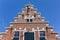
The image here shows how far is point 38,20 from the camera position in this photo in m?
23.9

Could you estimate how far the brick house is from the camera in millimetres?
22953

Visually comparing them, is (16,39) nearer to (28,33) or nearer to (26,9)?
(28,33)

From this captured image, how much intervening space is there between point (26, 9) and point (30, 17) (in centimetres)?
131

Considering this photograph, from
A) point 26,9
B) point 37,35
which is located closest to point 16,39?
point 37,35

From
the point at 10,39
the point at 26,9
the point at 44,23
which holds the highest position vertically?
the point at 26,9

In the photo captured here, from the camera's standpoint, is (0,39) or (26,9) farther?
(26,9)

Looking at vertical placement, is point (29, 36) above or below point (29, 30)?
below

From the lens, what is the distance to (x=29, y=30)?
23.2 metres

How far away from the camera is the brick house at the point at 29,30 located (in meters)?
23.0

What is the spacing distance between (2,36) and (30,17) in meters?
4.18

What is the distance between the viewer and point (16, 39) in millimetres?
22922

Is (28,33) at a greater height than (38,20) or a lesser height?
lesser

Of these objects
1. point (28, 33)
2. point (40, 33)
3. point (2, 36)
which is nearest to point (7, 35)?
point (2, 36)

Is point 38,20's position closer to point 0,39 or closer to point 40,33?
point 40,33
